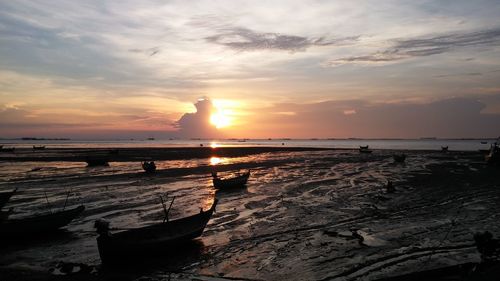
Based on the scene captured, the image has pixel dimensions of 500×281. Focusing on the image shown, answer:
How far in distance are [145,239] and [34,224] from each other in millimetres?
6787

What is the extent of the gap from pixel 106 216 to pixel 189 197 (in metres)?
7.84

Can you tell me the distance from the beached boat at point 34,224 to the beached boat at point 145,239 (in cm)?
536

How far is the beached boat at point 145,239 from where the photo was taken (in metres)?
13.9

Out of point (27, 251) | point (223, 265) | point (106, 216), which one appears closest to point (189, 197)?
point (106, 216)

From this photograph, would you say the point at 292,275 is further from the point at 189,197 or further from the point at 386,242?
the point at 189,197

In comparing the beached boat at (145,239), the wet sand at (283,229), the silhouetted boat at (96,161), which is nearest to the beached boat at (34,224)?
the wet sand at (283,229)

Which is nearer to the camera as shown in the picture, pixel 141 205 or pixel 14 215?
pixel 14 215

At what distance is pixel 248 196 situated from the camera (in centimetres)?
3038

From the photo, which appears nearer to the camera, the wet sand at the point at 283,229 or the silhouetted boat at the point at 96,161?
the wet sand at the point at 283,229

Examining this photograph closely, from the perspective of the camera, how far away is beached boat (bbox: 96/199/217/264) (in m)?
13.9

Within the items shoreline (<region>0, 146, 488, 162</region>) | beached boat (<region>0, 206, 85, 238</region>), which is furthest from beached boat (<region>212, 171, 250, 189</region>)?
shoreline (<region>0, 146, 488, 162</region>)

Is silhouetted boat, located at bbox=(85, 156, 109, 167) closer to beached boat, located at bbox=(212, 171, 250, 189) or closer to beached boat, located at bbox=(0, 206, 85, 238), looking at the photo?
beached boat, located at bbox=(212, 171, 250, 189)

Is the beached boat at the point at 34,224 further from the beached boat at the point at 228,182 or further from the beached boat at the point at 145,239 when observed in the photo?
the beached boat at the point at 228,182

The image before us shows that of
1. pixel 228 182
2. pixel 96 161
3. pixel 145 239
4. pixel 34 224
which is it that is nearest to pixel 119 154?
pixel 96 161
